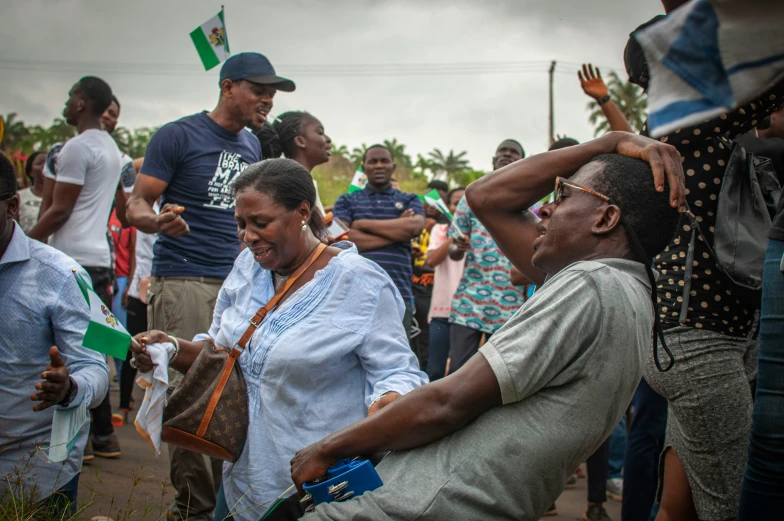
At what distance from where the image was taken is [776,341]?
2328 millimetres

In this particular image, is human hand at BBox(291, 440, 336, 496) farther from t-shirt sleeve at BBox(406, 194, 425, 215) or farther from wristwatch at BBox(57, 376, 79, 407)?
t-shirt sleeve at BBox(406, 194, 425, 215)

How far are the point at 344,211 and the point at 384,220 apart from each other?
37 cm

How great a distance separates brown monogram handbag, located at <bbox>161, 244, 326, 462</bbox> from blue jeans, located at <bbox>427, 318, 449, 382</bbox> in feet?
13.1

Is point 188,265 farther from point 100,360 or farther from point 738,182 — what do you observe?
point 738,182

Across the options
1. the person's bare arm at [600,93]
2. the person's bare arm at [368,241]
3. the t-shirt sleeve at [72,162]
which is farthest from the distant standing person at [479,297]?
the t-shirt sleeve at [72,162]

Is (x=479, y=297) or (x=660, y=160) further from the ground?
(x=660, y=160)

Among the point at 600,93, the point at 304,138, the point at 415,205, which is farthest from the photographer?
the point at 415,205

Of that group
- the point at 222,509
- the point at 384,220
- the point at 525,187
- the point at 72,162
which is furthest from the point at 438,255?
the point at 525,187

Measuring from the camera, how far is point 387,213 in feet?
19.7

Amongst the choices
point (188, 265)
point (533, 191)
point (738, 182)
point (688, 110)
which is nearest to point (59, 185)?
point (188, 265)

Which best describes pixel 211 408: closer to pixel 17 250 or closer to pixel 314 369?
pixel 314 369

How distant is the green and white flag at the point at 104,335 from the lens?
2496 millimetres

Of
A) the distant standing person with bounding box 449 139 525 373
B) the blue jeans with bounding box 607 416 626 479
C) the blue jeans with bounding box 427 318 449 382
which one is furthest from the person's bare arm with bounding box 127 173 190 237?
the blue jeans with bounding box 607 416 626 479

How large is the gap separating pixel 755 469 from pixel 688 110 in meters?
1.49
